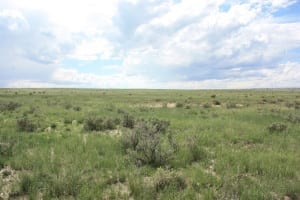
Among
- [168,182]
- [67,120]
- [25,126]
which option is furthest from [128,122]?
[168,182]

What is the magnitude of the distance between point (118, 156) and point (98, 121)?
6.03 m

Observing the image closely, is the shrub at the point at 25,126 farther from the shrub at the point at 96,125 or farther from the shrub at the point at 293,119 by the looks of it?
the shrub at the point at 293,119

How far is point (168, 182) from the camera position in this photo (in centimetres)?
641

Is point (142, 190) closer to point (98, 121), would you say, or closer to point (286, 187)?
point (286, 187)

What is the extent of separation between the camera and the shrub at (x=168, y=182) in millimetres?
6269

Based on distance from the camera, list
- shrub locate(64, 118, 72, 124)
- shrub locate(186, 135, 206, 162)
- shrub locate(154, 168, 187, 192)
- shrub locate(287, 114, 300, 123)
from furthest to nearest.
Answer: shrub locate(287, 114, 300, 123), shrub locate(64, 118, 72, 124), shrub locate(186, 135, 206, 162), shrub locate(154, 168, 187, 192)

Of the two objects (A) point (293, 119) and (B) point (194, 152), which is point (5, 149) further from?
(A) point (293, 119)

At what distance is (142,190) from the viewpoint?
609 centimetres

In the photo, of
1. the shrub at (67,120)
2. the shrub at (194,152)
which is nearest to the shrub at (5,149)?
the shrub at (194,152)

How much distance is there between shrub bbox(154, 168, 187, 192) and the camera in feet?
20.6

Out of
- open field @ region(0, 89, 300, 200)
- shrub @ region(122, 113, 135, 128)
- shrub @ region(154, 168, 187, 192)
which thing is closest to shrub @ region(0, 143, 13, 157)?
open field @ region(0, 89, 300, 200)

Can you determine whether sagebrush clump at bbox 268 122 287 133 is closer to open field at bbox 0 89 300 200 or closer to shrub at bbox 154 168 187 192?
open field at bbox 0 89 300 200

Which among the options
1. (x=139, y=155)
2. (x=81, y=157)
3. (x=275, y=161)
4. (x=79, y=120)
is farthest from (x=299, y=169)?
(x=79, y=120)

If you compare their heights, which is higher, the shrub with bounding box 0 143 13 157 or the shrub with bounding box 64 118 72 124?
the shrub with bounding box 0 143 13 157
